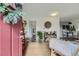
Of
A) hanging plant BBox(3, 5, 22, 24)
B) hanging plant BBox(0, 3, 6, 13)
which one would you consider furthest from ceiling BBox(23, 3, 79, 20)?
hanging plant BBox(0, 3, 6, 13)

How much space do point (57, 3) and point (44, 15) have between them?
36 cm

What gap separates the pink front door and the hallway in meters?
0.20

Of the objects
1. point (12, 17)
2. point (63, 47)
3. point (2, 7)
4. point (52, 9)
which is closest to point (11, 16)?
point (12, 17)

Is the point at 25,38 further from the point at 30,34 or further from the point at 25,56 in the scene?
the point at 25,56

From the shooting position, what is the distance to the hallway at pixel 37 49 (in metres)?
2.29

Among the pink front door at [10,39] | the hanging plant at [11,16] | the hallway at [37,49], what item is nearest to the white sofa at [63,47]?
the hallway at [37,49]

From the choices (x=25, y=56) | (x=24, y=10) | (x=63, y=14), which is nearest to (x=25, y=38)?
(x=25, y=56)

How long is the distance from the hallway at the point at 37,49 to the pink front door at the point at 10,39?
0.20 metres

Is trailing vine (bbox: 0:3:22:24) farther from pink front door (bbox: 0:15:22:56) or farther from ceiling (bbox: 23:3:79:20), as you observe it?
ceiling (bbox: 23:3:79:20)

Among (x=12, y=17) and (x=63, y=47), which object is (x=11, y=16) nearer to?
(x=12, y=17)

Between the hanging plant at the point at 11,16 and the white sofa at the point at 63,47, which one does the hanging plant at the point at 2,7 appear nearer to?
the hanging plant at the point at 11,16

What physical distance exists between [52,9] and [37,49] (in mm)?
722

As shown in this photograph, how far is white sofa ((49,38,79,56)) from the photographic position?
2.27 m

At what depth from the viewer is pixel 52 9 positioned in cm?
232
